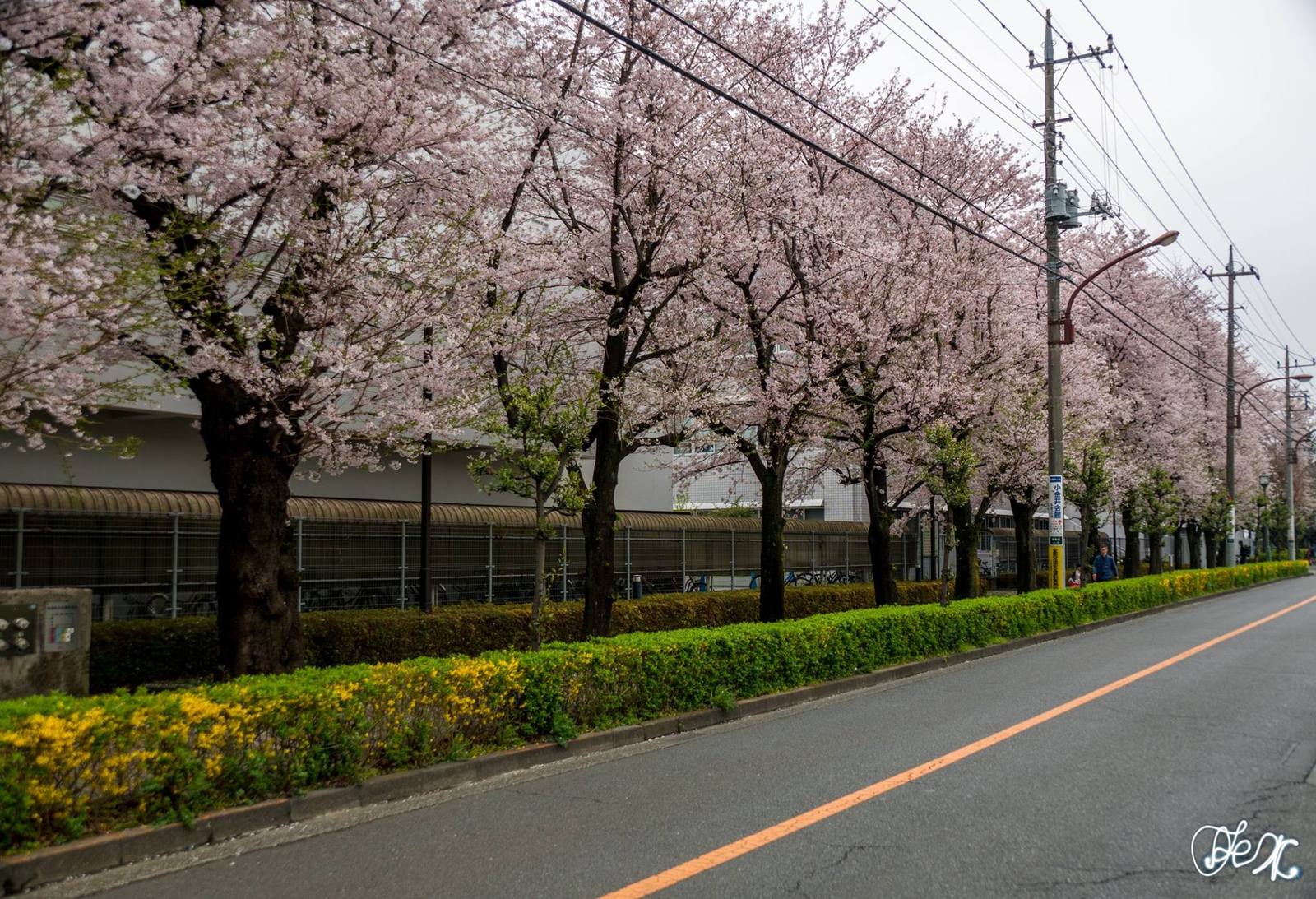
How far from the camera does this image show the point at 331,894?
5.06 meters

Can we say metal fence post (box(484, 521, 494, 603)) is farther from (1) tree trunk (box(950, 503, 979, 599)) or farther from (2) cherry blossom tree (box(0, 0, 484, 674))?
(1) tree trunk (box(950, 503, 979, 599))

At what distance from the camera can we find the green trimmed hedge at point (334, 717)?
5500 mm

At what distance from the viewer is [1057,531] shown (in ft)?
62.5

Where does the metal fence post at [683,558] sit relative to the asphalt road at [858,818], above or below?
above

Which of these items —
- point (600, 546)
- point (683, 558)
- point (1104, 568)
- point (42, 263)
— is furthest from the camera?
point (1104, 568)

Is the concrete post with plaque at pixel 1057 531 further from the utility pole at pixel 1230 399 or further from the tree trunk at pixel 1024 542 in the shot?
the utility pole at pixel 1230 399

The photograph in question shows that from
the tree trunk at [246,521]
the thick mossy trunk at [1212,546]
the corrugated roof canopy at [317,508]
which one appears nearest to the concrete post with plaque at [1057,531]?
the corrugated roof canopy at [317,508]

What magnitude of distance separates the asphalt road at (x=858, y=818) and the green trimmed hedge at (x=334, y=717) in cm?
42

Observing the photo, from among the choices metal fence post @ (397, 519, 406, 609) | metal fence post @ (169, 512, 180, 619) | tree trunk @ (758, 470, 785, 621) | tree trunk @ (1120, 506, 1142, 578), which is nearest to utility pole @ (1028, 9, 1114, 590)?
tree trunk @ (758, 470, 785, 621)

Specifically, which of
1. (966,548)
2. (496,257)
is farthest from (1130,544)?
(496,257)

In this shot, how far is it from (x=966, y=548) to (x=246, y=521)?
1887 centimetres

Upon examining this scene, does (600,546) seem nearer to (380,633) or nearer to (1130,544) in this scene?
(380,633)

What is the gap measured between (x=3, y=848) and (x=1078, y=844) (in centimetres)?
579

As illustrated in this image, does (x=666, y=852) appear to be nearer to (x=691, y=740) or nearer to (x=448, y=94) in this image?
(x=691, y=740)
